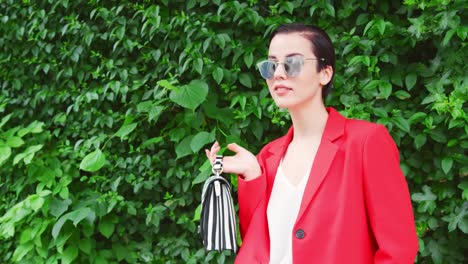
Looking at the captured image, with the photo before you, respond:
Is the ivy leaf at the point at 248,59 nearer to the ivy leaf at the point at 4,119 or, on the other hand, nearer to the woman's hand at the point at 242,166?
the woman's hand at the point at 242,166

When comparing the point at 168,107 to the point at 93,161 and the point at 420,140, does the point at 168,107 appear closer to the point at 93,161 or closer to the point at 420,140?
the point at 93,161

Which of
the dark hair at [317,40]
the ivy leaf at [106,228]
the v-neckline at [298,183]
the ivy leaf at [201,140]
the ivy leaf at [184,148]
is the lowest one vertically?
the ivy leaf at [106,228]

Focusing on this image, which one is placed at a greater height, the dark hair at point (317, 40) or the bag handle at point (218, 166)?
the dark hair at point (317, 40)

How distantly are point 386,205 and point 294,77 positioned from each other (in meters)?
0.45

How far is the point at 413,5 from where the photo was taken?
101 inches

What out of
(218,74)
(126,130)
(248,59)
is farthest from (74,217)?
(248,59)

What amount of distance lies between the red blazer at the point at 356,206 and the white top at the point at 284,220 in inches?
2.7

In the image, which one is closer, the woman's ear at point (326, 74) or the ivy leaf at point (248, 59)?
the woman's ear at point (326, 74)

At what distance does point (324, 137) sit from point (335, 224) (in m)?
0.26

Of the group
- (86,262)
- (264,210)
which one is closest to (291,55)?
(264,210)

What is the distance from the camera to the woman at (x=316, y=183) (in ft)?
4.80

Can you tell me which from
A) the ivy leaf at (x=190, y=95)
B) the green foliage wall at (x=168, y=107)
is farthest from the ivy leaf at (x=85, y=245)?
the ivy leaf at (x=190, y=95)

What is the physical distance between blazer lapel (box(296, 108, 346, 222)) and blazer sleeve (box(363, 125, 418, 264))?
0.10 metres

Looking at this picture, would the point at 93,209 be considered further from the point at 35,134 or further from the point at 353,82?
the point at 353,82
